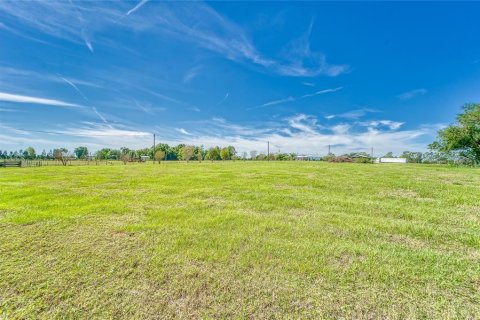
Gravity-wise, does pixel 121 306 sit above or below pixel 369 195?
below

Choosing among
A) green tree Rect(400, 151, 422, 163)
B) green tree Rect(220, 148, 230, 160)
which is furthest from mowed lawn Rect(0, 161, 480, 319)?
green tree Rect(400, 151, 422, 163)

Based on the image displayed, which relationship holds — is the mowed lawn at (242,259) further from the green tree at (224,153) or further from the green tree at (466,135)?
the green tree at (224,153)

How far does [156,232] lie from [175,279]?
1552 millimetres

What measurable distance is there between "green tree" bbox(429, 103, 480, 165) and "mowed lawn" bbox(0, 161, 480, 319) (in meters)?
27.1

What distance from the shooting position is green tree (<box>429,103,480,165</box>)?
2423 cm

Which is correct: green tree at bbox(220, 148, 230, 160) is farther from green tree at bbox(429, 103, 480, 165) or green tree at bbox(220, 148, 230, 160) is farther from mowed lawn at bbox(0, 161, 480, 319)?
mowed lawn at bbox(0, 161, 480, 319)

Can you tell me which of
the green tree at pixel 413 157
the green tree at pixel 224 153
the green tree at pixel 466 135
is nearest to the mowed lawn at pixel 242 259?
the green tree at pixel 466 135

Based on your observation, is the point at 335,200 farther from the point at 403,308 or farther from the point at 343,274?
the point at 403,308

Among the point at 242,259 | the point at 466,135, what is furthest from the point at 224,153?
the point at 242,259

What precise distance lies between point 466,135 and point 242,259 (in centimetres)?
3362

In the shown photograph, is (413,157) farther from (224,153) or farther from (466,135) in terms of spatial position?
(224,153)

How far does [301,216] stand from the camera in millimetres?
4848

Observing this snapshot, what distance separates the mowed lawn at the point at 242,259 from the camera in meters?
2.23

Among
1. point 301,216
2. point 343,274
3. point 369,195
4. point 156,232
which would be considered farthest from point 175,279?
point 369,195
